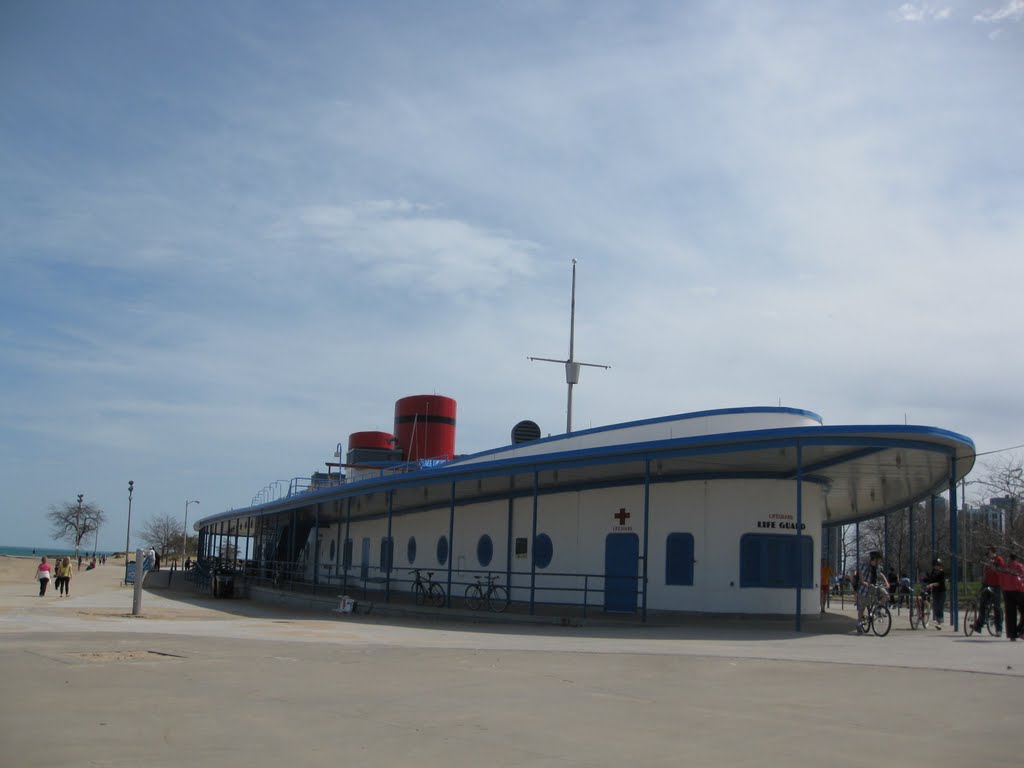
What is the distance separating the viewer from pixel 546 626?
19.1 metres

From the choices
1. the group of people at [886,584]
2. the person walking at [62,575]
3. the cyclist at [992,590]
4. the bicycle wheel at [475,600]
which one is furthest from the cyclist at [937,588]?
the person walking at [62,575]

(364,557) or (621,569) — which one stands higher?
(621,569)

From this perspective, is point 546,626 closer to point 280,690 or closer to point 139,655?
point 139,655

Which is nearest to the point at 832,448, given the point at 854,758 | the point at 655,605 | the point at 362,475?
the point at 655,605

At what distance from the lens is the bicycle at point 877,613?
53.9 feet

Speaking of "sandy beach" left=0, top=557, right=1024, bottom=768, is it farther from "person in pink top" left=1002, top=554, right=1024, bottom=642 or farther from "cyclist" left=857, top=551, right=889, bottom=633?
"cyclist" left=857, top=551, right=889, bottom=633

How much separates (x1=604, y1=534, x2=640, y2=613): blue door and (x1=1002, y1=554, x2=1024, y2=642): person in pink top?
7.80 metres

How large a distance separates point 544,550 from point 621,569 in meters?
2.80

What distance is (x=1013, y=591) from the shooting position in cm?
1536

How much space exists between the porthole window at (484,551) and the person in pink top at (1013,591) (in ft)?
43.6

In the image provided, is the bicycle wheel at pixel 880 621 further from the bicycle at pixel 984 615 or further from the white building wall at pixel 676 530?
the white building wall at pixel 676 530

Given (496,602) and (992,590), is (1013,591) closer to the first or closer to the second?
(992,590)

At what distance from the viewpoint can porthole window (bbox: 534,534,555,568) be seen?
Result: 2388 cm

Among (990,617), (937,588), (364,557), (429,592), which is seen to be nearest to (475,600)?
(429,592)
